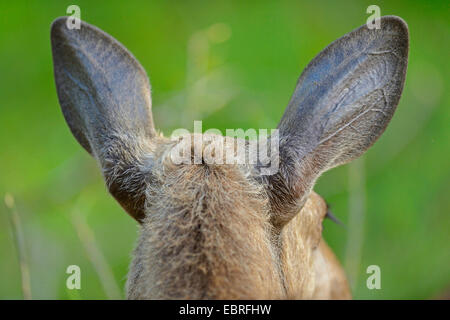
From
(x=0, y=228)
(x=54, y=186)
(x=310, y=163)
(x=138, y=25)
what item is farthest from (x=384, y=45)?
(x=138, y=25)

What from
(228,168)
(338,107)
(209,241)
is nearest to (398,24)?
(338,107)

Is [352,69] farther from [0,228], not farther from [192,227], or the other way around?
[0,228]

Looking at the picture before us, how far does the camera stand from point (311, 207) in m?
3.82

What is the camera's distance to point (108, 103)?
3.66m

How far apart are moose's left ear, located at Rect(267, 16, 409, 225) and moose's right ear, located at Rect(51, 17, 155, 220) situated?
0.67 meters

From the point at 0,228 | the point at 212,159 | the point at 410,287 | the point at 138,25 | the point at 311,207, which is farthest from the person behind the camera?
the point at 138,25

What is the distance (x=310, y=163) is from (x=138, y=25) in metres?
6.48

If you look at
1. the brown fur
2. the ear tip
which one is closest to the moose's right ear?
the brown fur

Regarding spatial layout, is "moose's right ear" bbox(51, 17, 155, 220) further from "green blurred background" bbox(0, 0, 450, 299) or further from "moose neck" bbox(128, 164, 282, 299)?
"green blurred background" bbox(0, 0, 450, 299)

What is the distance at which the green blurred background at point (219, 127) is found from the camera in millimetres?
6266

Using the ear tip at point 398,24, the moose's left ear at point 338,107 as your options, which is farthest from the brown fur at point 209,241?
the ear tip at point 398,24

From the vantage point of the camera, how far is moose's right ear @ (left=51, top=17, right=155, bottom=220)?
347cm

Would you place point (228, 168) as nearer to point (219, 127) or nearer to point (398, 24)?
point (398, 24)

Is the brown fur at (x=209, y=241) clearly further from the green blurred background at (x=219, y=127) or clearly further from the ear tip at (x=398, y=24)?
the green blurred background at (x=219, y=127)
